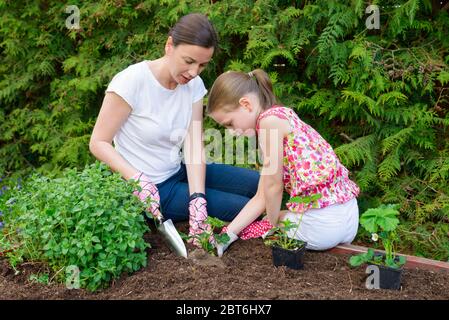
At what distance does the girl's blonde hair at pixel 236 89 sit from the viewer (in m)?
2.62

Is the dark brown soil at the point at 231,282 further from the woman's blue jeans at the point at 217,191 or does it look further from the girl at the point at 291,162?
the woman's blue jeans at the point at 217,191

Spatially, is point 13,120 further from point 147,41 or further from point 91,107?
point 147,41

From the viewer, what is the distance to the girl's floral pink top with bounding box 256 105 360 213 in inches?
101

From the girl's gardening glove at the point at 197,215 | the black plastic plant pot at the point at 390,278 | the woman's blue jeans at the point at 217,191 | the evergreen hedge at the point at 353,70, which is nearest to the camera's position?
the black plastic plant pot at the point at 390,278

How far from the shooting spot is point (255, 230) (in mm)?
2828

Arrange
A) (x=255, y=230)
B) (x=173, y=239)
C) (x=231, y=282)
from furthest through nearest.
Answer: (x=255, y=230), (x=173, y=239), (x=231, y=282)

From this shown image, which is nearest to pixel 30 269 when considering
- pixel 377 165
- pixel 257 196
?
pixel 257 196

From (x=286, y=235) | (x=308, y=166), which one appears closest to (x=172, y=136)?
(x=308, y=166)

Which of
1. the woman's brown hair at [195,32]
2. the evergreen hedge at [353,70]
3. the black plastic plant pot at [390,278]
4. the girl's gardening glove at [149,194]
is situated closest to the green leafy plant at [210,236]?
the girl's gardening glove at [149,194]

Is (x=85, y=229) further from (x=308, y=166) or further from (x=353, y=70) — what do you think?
(x=353, y=70)

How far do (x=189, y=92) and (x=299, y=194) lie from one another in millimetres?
864

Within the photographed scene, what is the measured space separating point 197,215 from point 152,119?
555mm

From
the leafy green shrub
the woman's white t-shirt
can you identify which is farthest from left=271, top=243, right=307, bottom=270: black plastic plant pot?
the woman's white t-shirt
